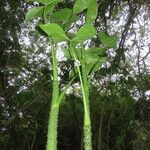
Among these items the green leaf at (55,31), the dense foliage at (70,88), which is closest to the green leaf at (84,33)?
the green leaf at (55,31)

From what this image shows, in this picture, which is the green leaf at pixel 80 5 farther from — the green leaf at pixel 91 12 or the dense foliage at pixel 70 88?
the dense foliage at pixel 70 88

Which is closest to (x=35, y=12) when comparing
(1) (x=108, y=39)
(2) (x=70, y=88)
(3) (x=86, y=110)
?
(1) (x=108, y=39)

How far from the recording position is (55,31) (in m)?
0.74

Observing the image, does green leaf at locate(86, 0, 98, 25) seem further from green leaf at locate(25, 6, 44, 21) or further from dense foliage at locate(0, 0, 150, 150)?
dense foliage at locate(0, 0, 150, 150)

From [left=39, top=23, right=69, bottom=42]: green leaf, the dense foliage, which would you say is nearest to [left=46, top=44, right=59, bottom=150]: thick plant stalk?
[left=39, top=23, right=69, bottom=42]: green leaf

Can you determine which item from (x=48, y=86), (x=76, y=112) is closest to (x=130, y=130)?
(x=76, y=112)

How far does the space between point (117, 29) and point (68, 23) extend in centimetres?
443

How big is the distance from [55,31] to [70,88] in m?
4.49

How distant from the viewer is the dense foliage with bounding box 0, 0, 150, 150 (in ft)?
14.4

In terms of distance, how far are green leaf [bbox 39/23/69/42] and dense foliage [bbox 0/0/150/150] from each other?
324 cm

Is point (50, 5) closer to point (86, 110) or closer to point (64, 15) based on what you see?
point (64, 15)

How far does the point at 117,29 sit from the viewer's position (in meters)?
5.20

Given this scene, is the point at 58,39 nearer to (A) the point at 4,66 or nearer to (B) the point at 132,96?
(B) the point at 132,96

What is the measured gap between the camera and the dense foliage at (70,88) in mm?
4383
